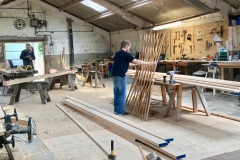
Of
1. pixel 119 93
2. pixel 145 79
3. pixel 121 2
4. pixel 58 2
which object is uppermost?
pixel 58 2

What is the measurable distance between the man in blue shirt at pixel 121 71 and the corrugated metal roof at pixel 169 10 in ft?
12.5

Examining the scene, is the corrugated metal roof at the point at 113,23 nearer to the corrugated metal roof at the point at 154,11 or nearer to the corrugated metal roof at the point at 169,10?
the corrugated metal roof at the point at 154,11

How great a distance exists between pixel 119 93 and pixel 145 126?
1.32 metres

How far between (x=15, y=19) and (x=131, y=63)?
8.99 metres

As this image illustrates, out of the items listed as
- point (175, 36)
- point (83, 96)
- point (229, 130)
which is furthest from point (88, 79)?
point (229, 130)

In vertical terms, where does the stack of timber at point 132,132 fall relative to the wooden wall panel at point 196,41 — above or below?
below

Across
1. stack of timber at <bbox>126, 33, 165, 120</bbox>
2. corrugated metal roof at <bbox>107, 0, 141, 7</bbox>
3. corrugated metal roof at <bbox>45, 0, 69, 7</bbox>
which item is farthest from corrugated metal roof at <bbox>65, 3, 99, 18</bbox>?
stack of timber at <bbox>126, 33, 165, 120</bbox>

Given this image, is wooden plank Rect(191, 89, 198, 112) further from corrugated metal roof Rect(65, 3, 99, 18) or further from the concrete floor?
corrugated metal roof Rect(65, 3, 99, 18)

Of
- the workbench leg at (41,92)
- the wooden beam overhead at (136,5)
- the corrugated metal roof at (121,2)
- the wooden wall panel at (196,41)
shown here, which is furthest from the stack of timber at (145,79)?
the corrugated metal roof at (121,2)

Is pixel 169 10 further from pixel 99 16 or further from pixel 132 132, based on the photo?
pixel 132 132

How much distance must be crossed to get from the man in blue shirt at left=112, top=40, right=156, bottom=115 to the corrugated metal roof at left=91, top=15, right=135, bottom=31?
269 inches

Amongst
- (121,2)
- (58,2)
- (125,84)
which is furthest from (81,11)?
(125,84)

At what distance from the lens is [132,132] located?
4.01 metres

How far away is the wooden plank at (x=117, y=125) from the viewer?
3.62 m
